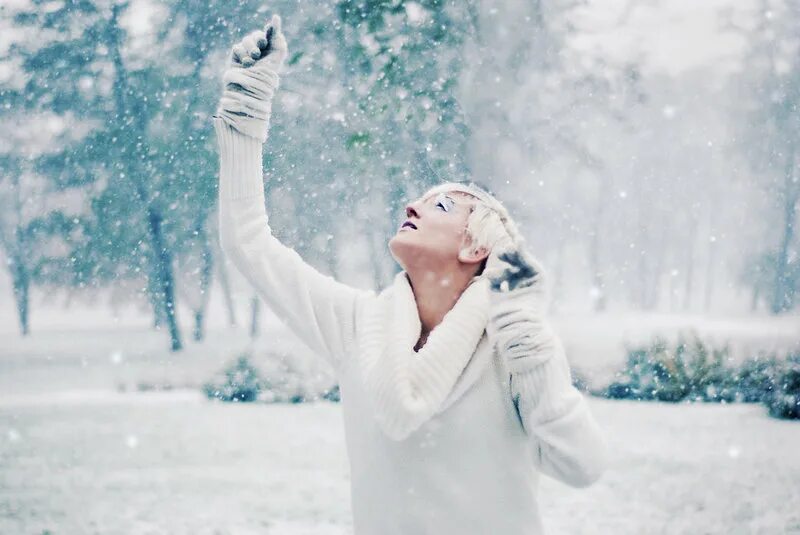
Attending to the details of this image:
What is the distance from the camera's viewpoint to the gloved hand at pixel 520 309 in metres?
0.93

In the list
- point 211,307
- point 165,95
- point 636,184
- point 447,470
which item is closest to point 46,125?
point 165,95

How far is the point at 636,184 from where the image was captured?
20.2 feet

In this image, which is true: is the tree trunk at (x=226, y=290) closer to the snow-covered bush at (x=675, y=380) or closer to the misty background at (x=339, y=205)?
the misty background at (x=339, y=205)

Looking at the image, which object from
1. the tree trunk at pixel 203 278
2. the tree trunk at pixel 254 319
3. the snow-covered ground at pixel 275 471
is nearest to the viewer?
the snow-covered ground at pixel 275 471

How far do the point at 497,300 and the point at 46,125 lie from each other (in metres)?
5.19

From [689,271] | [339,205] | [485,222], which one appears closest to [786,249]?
[689,271]

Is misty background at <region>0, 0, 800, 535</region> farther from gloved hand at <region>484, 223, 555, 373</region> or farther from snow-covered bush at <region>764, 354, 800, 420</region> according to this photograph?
gloved hand at <region>484, 223, 555, 373</region>

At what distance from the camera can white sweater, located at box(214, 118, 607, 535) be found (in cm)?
95

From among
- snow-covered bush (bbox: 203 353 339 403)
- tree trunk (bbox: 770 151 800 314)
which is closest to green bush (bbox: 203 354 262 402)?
snow-covered bush (bbox: 203 353 339 403)

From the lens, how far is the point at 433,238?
1.14m

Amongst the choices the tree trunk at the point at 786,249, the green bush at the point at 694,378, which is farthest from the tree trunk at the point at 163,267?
the tree trunk at the point at 786,249

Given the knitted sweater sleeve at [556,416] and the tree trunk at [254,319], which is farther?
the tree trunk at [254,319]

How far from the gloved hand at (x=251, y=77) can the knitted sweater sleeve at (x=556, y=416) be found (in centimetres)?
53

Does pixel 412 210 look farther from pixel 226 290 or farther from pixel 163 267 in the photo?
pixel 226 290
